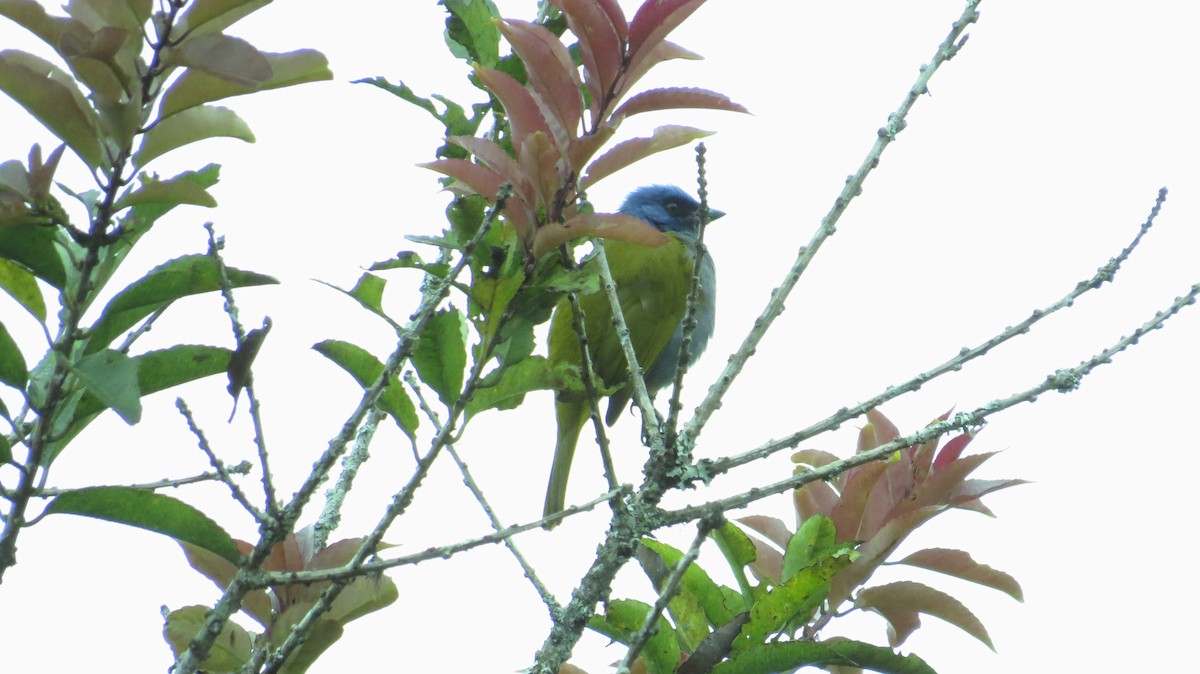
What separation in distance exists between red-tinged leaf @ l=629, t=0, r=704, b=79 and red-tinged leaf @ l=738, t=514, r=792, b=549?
1.25 meters

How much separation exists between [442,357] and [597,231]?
376 millimetres

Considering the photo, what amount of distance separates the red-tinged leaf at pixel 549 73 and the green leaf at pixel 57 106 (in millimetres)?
726

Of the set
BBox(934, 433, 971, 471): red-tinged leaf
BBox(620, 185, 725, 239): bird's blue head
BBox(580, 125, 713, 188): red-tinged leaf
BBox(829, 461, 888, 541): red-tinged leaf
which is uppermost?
BBox(620, 185, 725, 239): bird's blue head

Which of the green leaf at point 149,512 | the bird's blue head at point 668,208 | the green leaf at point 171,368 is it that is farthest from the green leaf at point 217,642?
the bird's blue head at point 668,208

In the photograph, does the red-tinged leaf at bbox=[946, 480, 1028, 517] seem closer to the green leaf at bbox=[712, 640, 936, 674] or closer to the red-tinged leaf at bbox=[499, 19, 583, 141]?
the green leaf at bbox=[712, 640, 936, 674]

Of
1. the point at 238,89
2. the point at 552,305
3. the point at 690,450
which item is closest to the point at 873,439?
the point at 690,450

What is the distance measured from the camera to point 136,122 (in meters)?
1.60

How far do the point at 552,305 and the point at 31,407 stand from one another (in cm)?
84

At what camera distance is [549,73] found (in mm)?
2068

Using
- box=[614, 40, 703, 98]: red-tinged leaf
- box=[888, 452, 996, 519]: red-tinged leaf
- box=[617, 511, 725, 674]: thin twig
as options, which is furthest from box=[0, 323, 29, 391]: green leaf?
box=[888, 452, 996, 519]: red-tinged leaf

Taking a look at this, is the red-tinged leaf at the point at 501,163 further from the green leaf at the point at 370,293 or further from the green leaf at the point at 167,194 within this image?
the green leaf at the point at 167,194

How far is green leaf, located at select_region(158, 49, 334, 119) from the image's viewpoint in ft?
5.38

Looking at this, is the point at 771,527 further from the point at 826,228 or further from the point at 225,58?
the point at 225,58

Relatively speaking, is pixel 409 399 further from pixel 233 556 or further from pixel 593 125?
pixel 593 125
